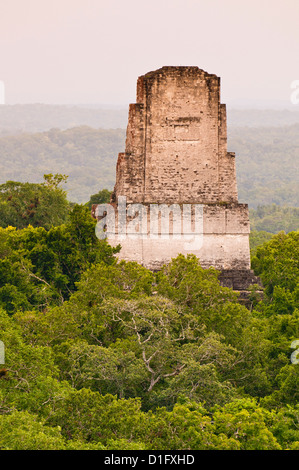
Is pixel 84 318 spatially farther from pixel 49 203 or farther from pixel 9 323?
pixel 49 203

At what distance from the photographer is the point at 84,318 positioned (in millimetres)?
28328

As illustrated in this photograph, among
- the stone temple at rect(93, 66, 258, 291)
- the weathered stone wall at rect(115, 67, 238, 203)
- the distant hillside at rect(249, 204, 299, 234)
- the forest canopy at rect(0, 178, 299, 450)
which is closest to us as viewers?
the forest canopy at rect(0, 178, 299, 450)

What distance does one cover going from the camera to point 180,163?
3600 cm

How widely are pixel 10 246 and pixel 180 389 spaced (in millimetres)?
11392

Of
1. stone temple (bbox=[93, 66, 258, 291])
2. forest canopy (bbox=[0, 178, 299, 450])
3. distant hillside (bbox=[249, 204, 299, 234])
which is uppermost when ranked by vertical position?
stone temple (bbox=[93, 66, 258, 291])

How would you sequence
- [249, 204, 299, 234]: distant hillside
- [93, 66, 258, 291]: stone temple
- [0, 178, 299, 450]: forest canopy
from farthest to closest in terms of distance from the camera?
[249, 204, 299, 234]: distant hillside, [93, 66, 258, 291]: stone temple, [0, 178, 299, 450]: forest canopy

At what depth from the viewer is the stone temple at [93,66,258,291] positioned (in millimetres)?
35594

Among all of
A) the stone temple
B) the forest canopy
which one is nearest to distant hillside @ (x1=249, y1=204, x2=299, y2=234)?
the stone temple

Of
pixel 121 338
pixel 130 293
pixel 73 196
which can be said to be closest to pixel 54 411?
pixel 121 338

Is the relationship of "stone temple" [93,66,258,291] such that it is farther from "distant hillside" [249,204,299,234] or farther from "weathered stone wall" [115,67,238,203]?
"distant hillside" [249,204,299,234]

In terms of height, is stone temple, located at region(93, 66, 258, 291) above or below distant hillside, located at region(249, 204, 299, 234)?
above

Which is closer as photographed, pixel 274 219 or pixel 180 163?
pixel 180 163

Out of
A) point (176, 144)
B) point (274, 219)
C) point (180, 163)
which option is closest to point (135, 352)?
point (180, 163)

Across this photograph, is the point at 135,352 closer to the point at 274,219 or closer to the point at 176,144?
the point at 176,144
